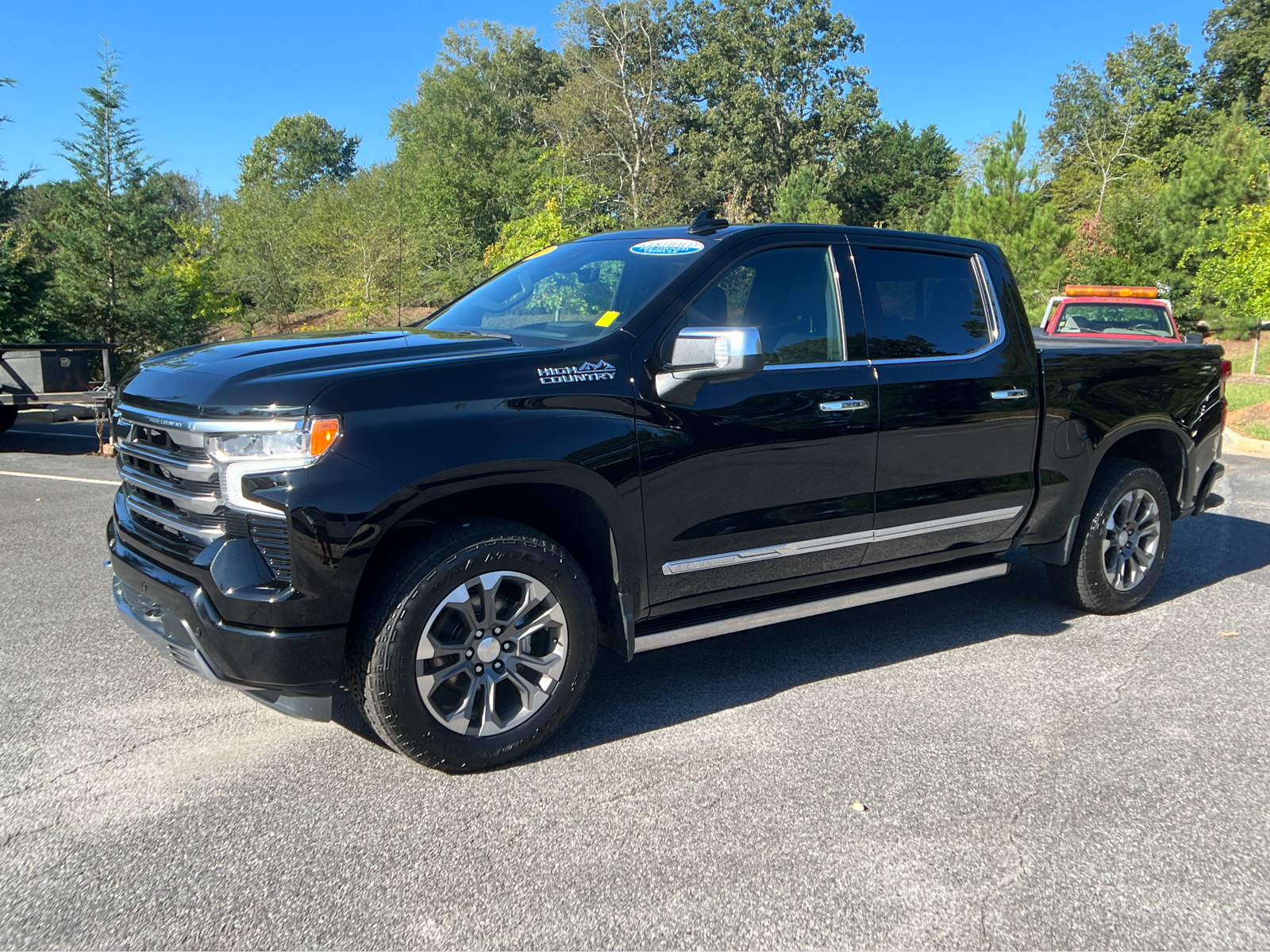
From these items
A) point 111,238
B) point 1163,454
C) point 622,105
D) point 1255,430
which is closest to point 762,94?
point 622,105

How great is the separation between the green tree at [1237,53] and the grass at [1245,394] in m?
42.2

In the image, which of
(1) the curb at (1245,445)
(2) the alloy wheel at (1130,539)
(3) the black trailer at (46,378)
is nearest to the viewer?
(2) the alloy wheel at (1130,539)

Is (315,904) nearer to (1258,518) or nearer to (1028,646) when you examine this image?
(1028,646)

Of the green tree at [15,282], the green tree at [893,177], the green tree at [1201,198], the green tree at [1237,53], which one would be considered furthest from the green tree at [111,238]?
the green tree at [1237,53]

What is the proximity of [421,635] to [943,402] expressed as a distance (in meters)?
2.61

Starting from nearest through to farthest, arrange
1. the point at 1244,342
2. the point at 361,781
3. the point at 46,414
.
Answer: the point at 361,781, the point at 46,414, the point at 1244,342

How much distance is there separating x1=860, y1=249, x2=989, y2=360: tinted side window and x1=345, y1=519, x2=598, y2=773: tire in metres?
1.86

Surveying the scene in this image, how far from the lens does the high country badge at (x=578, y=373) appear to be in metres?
3.49

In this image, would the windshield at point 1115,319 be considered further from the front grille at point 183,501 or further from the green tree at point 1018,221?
the front grille at point 183,501

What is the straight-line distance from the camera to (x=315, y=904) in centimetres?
267

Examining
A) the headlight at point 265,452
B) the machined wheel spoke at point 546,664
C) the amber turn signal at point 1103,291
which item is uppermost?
the amber turn signal at point 1103,291

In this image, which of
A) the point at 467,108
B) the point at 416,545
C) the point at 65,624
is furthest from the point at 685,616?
the point at 467,108

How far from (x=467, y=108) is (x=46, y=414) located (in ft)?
159

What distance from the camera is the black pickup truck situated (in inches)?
122
